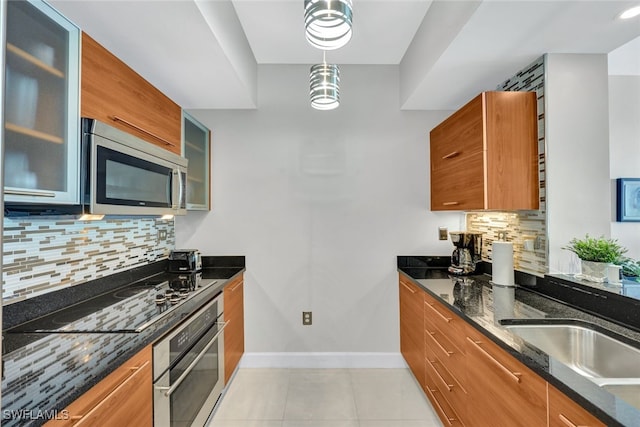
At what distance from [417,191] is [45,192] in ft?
8.21

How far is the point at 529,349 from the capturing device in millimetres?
1145

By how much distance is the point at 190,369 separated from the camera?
1653mm

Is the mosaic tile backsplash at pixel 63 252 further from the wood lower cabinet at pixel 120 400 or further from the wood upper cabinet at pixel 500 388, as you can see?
the wood upper cabinet at pixel 500 388

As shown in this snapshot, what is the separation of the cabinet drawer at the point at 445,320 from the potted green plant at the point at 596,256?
0.70m

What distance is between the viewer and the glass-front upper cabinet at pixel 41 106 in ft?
3.52

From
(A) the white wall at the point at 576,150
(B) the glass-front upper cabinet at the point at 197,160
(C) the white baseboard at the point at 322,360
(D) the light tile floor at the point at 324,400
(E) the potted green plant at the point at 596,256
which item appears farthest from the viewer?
(C) the white baseboard at the point at 322,360

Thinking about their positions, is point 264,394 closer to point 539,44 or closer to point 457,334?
point 457,334

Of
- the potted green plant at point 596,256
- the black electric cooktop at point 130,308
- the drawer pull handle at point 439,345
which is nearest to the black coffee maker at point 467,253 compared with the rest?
the drawer pull handle at point 439,345

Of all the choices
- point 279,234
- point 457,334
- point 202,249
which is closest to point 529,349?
point 457,334

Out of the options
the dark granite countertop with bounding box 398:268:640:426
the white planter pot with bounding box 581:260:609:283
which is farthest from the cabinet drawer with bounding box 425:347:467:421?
the white planter pot with bounding box 581:260:609:283

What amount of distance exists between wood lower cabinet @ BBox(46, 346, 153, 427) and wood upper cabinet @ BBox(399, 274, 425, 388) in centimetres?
169

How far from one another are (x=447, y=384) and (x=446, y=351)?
183 mm

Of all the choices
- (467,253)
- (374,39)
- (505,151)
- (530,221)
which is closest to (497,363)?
(530,221)

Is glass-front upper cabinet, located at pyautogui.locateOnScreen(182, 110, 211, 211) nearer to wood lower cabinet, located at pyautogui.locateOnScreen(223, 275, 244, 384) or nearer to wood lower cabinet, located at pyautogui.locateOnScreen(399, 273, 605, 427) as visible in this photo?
wood lower cabinet, located at pyautogui.locateOnScreen(223, 275, 244, 384)
